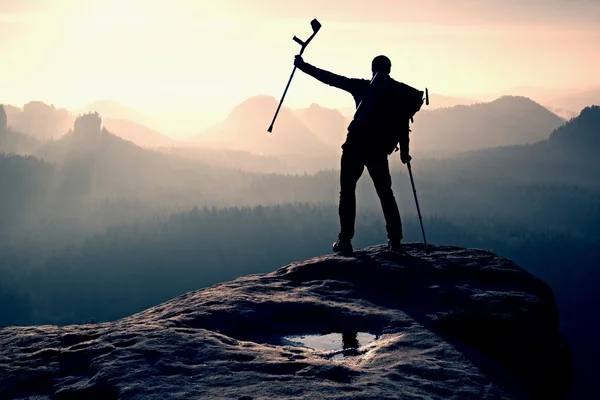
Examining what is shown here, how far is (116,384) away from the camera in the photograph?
271 inches

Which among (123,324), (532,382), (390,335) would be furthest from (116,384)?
(532,382)

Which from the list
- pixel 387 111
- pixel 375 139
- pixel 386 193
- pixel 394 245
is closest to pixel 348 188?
pixel 386 193

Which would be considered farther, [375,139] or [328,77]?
[328,77]

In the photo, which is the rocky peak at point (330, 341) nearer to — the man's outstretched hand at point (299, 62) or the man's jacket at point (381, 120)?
the man's jacket at point (381, 120)

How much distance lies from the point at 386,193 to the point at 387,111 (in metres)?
2.21

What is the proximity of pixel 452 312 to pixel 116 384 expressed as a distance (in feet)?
19.6

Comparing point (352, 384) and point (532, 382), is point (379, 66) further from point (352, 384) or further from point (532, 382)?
point (352, 384)

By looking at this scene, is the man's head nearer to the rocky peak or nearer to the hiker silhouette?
the hiker silhouette

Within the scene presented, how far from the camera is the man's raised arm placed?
15047 mm

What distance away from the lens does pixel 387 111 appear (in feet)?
46.7

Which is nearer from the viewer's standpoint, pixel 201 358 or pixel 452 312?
pixel 201 358

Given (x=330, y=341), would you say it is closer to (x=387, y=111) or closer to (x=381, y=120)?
(x=381, y=120)

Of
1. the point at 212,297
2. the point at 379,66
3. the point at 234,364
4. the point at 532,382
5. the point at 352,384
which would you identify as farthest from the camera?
the point at 379,66

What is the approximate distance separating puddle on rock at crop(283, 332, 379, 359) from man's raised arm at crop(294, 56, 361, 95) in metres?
8.00
